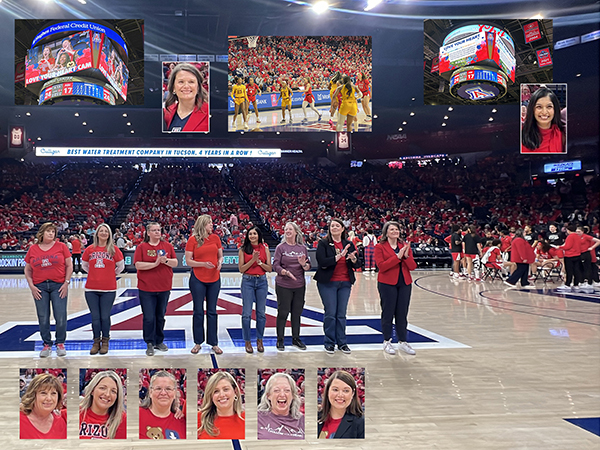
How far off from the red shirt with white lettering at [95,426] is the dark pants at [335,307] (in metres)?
3.24

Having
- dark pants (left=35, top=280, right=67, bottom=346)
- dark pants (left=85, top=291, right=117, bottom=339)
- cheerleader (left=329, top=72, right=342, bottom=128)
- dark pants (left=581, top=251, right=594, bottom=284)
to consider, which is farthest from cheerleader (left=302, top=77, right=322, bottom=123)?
dark pants (left=581, top=251, right=594, bottom=284)

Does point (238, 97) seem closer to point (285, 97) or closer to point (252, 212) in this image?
point (285, 97)

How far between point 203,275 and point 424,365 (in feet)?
8.38

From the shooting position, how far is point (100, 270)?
5340 mm

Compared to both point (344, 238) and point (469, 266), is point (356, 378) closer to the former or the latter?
point (344, 238)

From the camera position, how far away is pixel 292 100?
9.95 meters

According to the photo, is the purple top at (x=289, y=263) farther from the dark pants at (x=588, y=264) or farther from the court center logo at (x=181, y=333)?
the dark pants at (x=588, y=264)

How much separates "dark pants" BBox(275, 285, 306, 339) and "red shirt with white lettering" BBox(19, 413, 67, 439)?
10.5ft

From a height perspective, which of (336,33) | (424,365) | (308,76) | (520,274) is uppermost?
(336,33)

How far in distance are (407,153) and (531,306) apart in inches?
889

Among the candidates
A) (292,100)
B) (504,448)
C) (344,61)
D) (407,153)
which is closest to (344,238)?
(504,448)

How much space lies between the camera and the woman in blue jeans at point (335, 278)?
5.42 meters

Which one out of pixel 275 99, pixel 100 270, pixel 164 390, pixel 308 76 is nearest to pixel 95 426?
pixel 164 390

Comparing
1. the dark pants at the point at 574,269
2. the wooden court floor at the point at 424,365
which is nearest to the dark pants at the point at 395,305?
the wooden court floor at the point at 424,365
